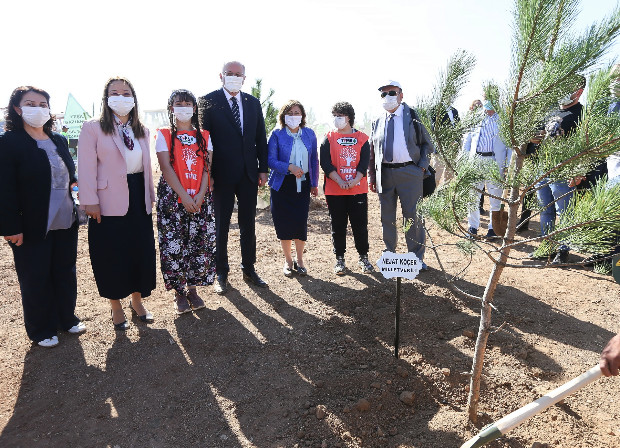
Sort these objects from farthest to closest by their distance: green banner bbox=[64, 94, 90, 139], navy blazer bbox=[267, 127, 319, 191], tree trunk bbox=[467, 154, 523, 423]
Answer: green banner bbox=[64, 94, 90, 139], navy blazer bbox=[267, 127, 319, 191], tree trunk bbox=[467, 154, 523, 423]

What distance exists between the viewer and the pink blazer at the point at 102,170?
2.98m

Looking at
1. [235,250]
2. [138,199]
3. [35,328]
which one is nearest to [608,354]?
[138,199]

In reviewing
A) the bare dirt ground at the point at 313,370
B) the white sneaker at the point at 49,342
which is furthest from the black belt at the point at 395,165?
the white sneaker at the point at 49,342

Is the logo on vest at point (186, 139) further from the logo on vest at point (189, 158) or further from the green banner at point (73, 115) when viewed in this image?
the green banner at point (73, 115)

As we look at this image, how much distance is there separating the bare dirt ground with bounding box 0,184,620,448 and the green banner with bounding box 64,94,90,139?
556cm

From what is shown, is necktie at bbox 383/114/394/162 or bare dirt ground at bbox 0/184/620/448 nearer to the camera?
bare dirt ground at bbox 0/184/620/448

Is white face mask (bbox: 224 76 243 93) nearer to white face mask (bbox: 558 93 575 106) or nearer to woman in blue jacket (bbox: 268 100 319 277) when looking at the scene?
woman in blue jacket (bbox: 268 100 319 277)

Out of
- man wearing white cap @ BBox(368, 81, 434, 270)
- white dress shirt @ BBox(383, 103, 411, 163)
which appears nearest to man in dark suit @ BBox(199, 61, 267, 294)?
man wearing white cap @ BBox(368, 81, 434, 270)

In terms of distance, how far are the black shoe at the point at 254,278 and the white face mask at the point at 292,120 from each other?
1487 millimetres

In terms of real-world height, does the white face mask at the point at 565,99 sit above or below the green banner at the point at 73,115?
below

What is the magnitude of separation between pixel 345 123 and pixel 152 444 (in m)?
3.16

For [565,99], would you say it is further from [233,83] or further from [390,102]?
[233,83]

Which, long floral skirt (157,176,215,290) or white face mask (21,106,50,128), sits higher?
white face mask (21,106,50,128)

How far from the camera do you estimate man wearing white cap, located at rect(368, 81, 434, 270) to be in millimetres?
3887
